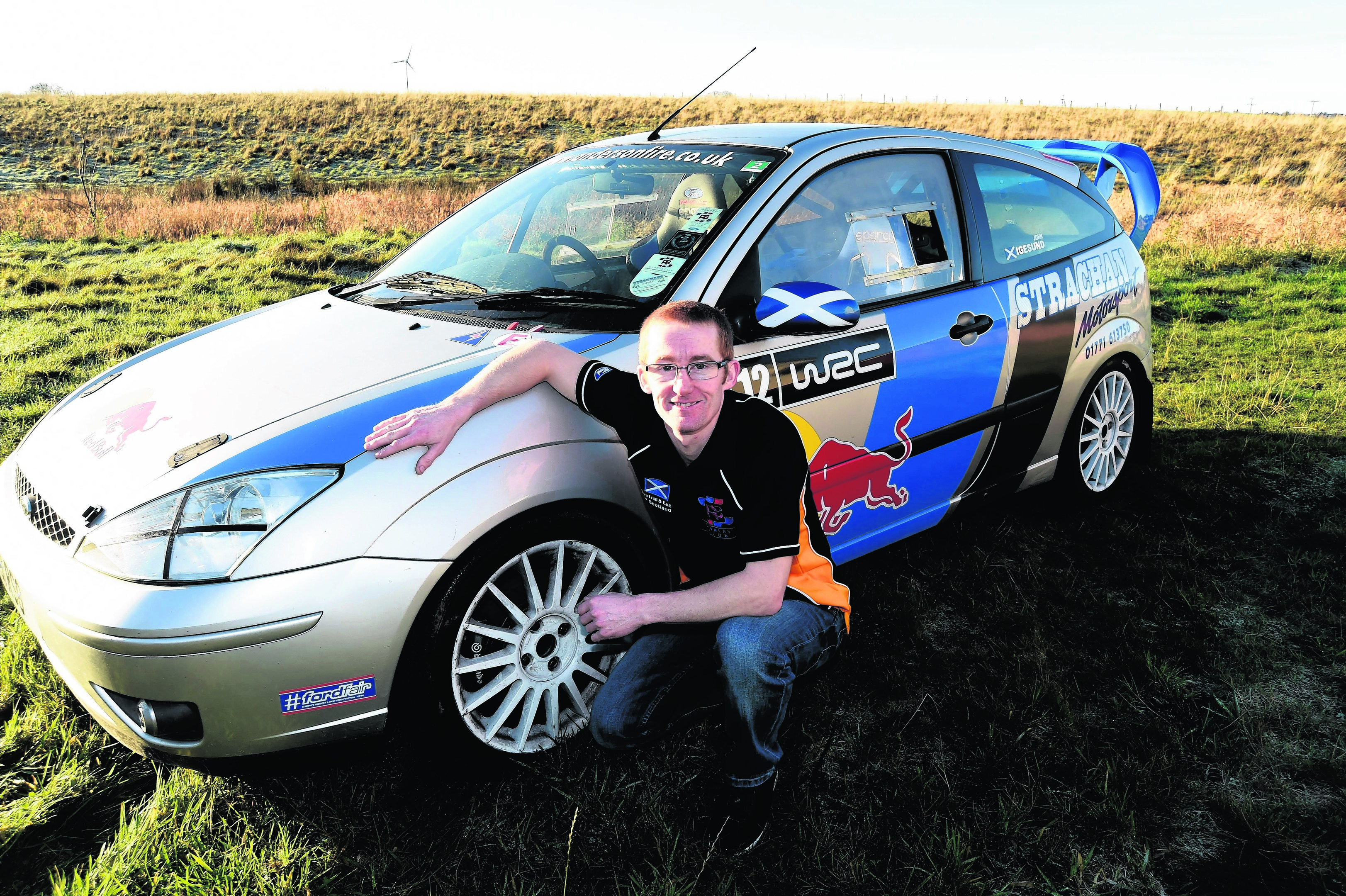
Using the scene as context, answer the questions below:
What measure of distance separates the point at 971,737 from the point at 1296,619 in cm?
166

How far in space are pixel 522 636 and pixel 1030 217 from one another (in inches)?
106

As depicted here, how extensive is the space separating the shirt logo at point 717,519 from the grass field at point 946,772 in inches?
29.7

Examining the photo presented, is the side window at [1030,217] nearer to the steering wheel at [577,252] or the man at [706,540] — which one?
the steering wheel at [577,252]

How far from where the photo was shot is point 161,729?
1.96 m

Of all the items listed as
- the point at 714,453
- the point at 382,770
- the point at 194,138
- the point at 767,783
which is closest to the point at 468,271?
the point at 714,453

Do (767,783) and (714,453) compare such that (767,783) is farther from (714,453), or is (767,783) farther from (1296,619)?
(1296,619)

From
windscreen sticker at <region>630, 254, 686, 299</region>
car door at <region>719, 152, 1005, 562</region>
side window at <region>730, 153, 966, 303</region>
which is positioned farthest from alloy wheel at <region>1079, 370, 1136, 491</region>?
windscreen sticker at <region>630, 254, 686, 299</region>

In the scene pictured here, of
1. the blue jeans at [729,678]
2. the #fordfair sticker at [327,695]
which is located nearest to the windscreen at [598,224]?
the blue jeans at [729,678]

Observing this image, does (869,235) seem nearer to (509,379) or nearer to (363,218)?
(509,379)

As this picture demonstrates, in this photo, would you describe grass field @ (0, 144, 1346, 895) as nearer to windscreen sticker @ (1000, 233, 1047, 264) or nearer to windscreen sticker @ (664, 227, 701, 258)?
windscreen sticker @ (1000, 233, 1047, 264)

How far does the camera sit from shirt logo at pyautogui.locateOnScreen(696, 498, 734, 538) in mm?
2100

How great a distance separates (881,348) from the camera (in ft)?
9.30

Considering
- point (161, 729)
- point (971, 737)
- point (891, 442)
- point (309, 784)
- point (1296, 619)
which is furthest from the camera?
point (1296, 619)

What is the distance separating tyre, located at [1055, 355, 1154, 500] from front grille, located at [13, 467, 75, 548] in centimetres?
359
